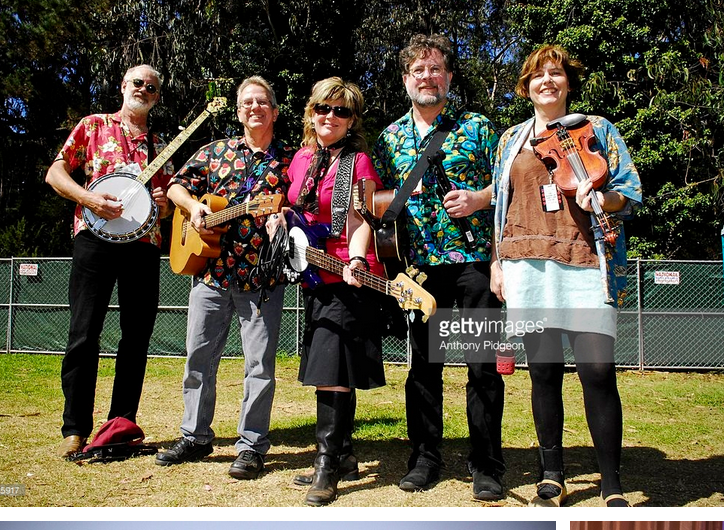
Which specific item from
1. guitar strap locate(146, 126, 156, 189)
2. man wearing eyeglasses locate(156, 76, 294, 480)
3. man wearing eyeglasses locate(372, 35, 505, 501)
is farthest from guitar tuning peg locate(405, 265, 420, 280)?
guitar strap locate(146, 126, 156, 189)

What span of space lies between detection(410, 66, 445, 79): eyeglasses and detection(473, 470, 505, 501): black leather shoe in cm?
186

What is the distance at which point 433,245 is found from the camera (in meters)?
2.85

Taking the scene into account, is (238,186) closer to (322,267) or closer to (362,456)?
(322,267)

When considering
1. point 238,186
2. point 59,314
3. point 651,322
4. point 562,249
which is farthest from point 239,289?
point 59,314

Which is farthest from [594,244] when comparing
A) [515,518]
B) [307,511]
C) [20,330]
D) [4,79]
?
[4,79]

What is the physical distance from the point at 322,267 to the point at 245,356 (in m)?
0.73

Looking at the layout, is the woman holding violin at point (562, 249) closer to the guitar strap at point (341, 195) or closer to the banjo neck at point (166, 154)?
the guitar strap at point (341, 195)

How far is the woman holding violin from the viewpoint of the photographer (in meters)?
2.40

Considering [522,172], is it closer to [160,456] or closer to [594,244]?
[594,244]

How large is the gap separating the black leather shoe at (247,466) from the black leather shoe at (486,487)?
1.04 m

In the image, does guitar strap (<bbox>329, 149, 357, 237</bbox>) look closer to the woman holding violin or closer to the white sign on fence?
the woman holding violin

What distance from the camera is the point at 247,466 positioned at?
296cm

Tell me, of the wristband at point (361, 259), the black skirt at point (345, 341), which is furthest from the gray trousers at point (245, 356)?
the wristband at point (361, 259)

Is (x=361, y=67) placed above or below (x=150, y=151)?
above
